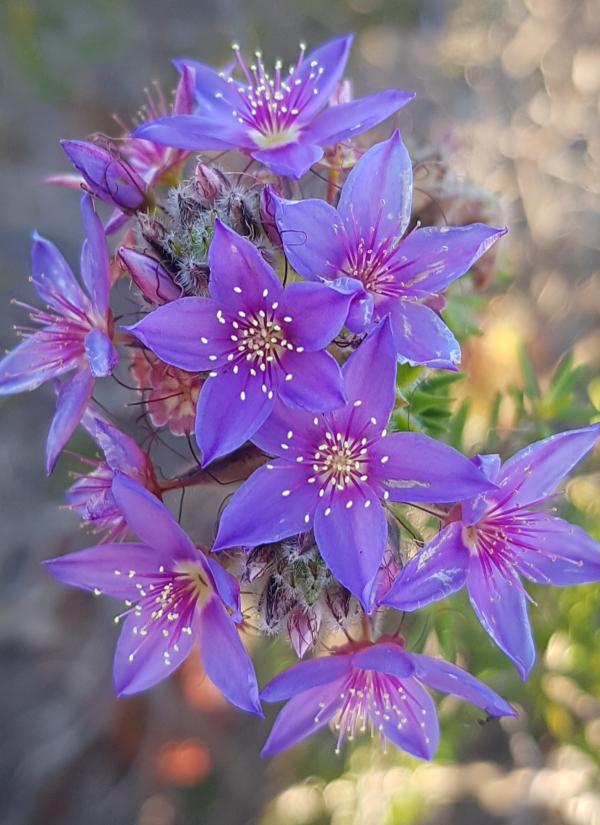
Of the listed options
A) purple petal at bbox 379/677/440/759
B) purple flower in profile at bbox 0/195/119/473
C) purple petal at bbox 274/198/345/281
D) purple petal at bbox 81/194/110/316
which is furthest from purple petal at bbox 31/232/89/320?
purple petal at bbox 379/677/440/759

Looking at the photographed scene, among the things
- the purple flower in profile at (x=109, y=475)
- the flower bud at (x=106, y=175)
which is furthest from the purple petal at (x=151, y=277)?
the purple flower in profile at (x=109, y=475)

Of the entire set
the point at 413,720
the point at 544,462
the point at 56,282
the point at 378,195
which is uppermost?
the point at 378,195

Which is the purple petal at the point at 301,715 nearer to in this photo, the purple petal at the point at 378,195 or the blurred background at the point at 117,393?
the purple petal at the point at 378,195

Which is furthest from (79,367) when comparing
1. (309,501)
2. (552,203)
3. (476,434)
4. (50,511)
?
(552,203)

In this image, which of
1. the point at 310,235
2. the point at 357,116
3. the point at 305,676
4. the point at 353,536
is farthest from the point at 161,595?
the point at 357,116

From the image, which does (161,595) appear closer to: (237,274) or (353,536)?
(353,536)

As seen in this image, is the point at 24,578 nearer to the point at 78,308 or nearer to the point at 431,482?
the point at 78,308

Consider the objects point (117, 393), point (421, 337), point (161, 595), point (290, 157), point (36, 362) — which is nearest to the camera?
point (421, 337)

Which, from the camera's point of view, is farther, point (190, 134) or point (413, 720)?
point (413, 720)
